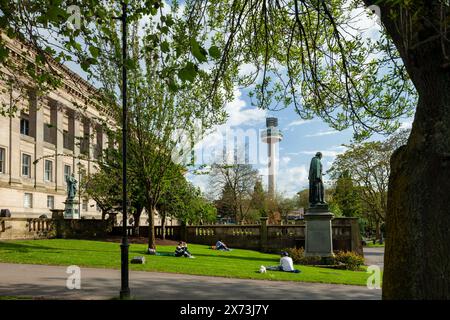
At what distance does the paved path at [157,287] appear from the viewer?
10719 millimetres

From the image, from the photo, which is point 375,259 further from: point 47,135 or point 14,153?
point 47,135

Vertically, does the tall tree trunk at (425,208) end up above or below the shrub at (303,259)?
above

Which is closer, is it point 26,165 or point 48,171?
point 26,165

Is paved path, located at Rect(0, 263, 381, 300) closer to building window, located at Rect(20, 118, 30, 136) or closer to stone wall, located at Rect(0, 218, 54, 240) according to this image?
stone wall, located at Rect(0, 218, 54, 240)

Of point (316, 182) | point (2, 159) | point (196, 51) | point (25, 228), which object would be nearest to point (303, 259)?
point (316, 182)

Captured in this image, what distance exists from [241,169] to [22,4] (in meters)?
53.0

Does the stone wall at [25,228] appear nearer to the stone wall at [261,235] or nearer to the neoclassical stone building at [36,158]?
the neoclassical stone building at [36,158]

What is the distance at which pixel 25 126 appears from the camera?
4438 cm

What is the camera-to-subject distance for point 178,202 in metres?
35.6

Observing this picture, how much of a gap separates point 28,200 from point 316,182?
29609mm

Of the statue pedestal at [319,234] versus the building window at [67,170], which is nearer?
the statue pedestal at [319,234]

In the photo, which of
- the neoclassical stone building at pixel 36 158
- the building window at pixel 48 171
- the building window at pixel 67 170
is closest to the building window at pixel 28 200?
the neoclassical stone building at pixel 36 158

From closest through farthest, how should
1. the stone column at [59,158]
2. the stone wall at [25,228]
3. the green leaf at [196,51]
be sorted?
the green leaf at [196,51] → the stone wall at [25,228] → the stone column at [59,158]

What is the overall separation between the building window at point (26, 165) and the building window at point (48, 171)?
341 cm
